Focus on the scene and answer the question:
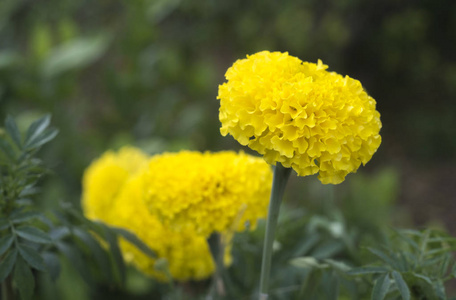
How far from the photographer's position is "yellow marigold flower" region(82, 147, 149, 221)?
3.00ft

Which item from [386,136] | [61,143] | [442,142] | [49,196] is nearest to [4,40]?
[61,143]

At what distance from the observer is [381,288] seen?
0.52m

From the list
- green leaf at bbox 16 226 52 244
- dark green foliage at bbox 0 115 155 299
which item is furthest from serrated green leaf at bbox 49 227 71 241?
green leaf at bbox 16 226 52 244

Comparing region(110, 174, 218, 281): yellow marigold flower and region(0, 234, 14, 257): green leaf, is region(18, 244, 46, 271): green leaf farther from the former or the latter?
region(110, 174, 218, 281): yellow marigold flower

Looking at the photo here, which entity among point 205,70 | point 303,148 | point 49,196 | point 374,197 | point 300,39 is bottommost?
point 49,196

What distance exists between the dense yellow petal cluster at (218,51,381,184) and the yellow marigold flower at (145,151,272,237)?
13 cm

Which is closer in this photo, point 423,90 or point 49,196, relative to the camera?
point 49,196

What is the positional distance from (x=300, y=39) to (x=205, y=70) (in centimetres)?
86

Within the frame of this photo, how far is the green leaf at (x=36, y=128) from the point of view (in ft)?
2.08

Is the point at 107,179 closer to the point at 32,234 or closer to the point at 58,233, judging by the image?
the point at 58,233

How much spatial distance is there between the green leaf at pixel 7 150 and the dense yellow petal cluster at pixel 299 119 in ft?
0.97

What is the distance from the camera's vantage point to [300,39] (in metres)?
2.69

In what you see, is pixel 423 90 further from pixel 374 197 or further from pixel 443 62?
pixel 374 197

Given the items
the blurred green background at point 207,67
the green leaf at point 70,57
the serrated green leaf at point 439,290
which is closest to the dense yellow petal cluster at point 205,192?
the serrated green leaf at point 439,290
